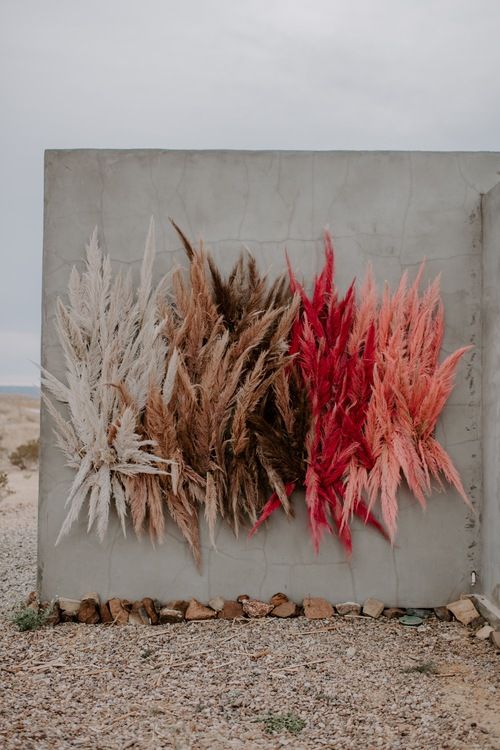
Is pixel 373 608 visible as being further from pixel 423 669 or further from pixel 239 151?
pixel 239 151

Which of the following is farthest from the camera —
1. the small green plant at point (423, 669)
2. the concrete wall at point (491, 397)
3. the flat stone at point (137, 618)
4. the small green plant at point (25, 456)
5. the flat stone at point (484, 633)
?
the small green plant at point (25, 456)

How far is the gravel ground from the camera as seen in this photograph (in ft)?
6.97

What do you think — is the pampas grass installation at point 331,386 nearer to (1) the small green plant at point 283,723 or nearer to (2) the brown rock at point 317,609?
(2) the brown rock at point 317,609

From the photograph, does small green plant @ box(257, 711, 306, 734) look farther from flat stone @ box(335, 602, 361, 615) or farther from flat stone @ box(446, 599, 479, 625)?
flat stone @ box(446, 599, 479, 625)

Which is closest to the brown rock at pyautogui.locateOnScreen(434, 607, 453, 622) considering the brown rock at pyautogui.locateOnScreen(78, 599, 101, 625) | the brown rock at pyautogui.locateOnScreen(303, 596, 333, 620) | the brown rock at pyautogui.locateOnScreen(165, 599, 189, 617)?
the brown rock at pyautogui.locateOnScreen(303, 596, 333, 620)

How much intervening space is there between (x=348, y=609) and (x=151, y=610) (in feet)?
3.02

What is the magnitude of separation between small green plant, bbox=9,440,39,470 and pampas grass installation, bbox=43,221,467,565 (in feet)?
23.7

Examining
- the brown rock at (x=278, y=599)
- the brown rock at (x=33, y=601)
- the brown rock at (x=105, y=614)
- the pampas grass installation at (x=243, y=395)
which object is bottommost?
the brown rock at (x=105, y=614)

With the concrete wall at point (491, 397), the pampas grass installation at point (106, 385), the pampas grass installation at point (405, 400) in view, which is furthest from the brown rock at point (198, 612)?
the concrete wall at point (491, 397)

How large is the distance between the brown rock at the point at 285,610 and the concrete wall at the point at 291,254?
7 cm

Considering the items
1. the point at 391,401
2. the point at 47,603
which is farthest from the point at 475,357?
the point at 47,603

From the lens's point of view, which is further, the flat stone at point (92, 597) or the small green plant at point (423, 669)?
the flat stone at point (92, 597)

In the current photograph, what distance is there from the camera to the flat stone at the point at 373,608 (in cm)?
321

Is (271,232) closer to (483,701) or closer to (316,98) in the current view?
(316,98)
